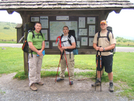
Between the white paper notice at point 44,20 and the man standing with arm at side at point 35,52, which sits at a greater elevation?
the white paper notice at point 44,20

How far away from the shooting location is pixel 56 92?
4.09 meters

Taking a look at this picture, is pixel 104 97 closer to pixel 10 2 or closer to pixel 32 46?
pixel 32 46

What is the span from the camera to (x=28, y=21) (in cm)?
516

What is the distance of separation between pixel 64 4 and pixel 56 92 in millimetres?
3133

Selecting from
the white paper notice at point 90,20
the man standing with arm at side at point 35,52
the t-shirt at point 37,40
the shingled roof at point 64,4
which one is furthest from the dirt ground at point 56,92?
the shingled roof at point 64,4

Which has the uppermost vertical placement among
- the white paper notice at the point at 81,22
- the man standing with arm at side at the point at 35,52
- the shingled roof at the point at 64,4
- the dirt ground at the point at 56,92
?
the shingled roof at the point at 64,4

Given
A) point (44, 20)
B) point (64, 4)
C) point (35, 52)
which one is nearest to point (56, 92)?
point (35, 52)

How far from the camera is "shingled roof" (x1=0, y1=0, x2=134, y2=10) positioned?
4246 millimetres

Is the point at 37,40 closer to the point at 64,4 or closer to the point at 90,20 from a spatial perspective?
the point at 64,4

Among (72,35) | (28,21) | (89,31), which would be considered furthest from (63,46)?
(28,21)

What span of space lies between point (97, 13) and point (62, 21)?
60.2 inches

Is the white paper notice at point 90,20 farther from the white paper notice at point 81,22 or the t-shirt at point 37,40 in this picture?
the t-shirt at point 37,40

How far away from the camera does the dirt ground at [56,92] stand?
368 cm

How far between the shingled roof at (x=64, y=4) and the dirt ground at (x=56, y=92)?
9.41 ft
